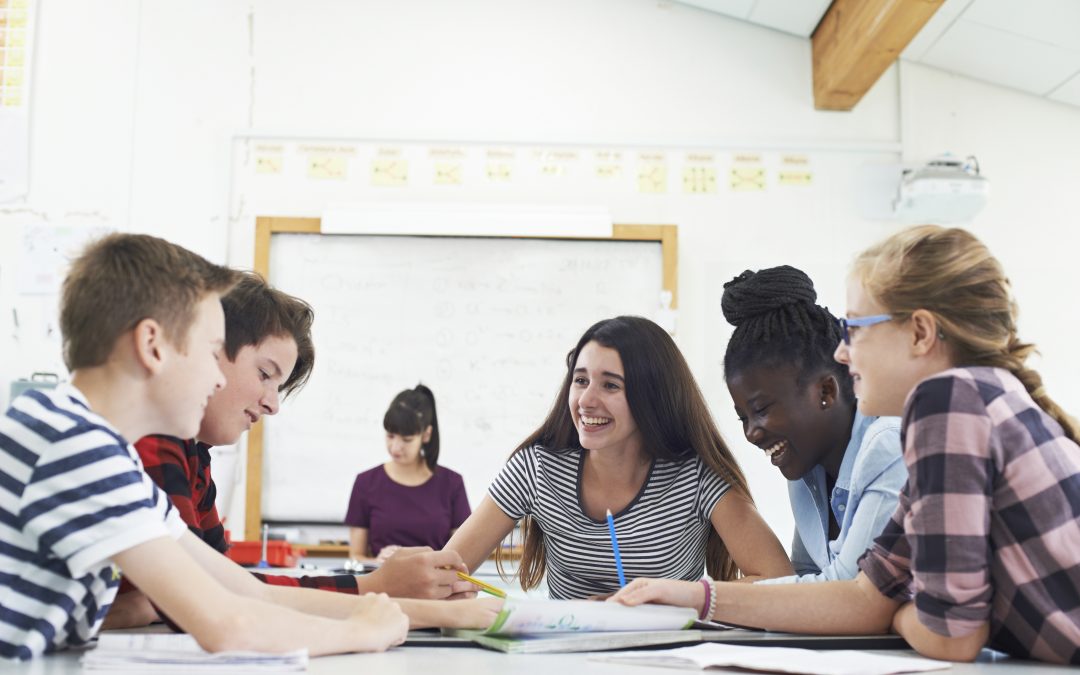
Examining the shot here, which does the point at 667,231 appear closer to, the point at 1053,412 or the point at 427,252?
the point at 427,252

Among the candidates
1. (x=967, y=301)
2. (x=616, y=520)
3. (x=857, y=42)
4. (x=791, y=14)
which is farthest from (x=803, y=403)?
(x=791, y=14)

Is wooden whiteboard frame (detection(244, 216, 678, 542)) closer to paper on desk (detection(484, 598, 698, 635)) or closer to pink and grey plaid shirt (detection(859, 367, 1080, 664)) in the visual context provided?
paper on desk (detection(484, 598, 698, 635))

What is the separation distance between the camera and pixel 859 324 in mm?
1312

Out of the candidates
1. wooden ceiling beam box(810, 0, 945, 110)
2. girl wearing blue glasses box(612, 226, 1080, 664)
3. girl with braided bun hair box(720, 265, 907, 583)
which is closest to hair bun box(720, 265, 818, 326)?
girl with braided bun hair box(720, 265, 907, 583)

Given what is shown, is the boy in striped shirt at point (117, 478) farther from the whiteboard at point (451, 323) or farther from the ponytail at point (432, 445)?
the whiteboard at point (451, 323)

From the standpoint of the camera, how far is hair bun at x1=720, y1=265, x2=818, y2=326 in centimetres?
192

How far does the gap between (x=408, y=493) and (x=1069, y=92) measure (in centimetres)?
304

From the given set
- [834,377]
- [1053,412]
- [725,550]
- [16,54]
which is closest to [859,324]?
[1053,412]

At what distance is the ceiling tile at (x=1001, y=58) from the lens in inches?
154

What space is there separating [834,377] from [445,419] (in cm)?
255

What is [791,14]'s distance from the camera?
13.9 feet

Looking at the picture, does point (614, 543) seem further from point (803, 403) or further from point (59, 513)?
point (59, 513)

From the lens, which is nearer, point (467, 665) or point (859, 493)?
point (467, 665)

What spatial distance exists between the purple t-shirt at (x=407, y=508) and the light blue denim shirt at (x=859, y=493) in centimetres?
215
